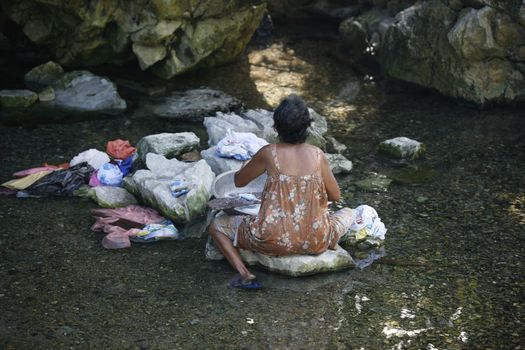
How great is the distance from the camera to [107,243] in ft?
20.4

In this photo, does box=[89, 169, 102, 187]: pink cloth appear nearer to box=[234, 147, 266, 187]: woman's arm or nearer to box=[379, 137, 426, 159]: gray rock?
box=[234, 147, 266, 187]: woman's arm

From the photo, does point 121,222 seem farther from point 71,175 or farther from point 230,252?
point 230,252

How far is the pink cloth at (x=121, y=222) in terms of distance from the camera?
6.24 m

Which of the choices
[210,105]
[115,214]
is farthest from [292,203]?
[210,105]

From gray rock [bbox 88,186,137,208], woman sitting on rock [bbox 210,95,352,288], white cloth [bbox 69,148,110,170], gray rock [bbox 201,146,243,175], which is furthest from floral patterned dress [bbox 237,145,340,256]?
white cloth [bbox 69,148,110,170]

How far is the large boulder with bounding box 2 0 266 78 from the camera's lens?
10.3m

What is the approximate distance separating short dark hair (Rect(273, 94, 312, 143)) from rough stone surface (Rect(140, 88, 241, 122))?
4035mm

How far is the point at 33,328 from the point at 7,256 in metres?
1.21

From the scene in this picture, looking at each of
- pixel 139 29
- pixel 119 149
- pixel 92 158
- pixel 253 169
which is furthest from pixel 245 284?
pixel 139 29

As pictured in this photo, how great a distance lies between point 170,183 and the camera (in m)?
6.70

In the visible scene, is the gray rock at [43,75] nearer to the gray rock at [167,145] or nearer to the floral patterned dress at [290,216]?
the gray rock at [167,145]

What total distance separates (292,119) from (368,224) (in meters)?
1.45

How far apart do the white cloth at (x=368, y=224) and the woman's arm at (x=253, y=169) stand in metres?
1.13

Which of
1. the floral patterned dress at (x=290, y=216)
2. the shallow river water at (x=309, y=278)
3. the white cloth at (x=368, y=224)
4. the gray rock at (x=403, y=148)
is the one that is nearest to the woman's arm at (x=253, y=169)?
the floral patterned dress at (x=290, y=216)
